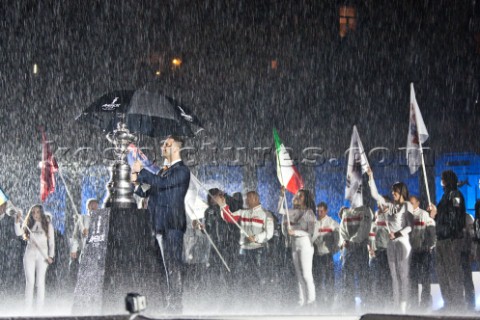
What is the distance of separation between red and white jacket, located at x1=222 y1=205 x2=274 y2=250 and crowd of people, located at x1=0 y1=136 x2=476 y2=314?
1 cm

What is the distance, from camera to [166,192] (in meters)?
8.48

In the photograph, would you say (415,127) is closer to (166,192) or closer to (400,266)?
(400,266)

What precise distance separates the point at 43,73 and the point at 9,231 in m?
12.9

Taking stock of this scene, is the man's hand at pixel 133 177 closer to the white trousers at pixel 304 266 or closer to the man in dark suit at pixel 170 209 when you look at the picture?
the man in dark suit at pixel 170 209

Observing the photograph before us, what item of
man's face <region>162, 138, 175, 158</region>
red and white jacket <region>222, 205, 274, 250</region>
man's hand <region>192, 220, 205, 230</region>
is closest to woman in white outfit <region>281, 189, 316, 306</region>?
red and white jacket <region>222, 205, 274, 250</region>

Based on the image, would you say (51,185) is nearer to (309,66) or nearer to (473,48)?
(309,66)

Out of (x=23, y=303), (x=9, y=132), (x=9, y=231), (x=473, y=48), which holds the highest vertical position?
(x=473, y=48)

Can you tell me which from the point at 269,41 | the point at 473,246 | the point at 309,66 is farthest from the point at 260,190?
the point at 473,246

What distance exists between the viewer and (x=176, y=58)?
27406mm

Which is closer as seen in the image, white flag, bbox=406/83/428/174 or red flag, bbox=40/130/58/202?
white flag, bbox=406/83/428/174

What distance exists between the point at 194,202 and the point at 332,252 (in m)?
2.45

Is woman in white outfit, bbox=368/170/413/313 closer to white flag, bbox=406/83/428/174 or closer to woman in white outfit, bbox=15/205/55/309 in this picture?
white flag, bbox=406/83/428/174

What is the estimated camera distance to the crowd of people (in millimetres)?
11164

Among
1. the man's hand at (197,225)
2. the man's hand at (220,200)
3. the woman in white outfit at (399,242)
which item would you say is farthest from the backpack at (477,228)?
the man's hand at (197,225)
